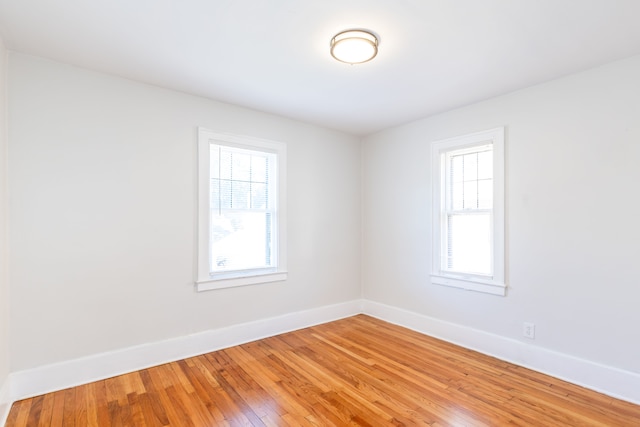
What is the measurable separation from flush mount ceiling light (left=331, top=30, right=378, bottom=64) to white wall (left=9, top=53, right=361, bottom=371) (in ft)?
5.32

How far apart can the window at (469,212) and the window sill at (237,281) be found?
6.06ft

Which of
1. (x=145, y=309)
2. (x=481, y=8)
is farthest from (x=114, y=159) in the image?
(x=481, y=8)

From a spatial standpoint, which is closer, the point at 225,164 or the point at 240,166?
the point at 225,164

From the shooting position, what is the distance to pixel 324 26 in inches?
82.1

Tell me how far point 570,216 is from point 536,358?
4.29ft

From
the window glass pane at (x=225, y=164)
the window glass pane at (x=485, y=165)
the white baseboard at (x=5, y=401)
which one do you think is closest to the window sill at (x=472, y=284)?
the window glass pane at (x=485, y=165)

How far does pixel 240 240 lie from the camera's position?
142 inches

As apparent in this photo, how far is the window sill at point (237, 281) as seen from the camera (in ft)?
10.7

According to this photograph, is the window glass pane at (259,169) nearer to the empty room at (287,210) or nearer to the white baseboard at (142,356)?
the empty room at (287,210)

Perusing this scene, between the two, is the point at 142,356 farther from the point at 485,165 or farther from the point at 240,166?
the point at 485,165

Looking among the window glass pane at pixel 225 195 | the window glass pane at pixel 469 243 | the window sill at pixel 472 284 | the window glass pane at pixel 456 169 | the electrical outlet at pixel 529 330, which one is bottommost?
the electrical outlet at pixel 529 330

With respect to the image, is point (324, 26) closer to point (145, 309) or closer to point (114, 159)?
point (114, 159)

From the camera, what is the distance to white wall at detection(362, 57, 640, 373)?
2.48 m

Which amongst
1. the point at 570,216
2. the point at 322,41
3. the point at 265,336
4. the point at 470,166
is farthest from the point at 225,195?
the point at 570,216
